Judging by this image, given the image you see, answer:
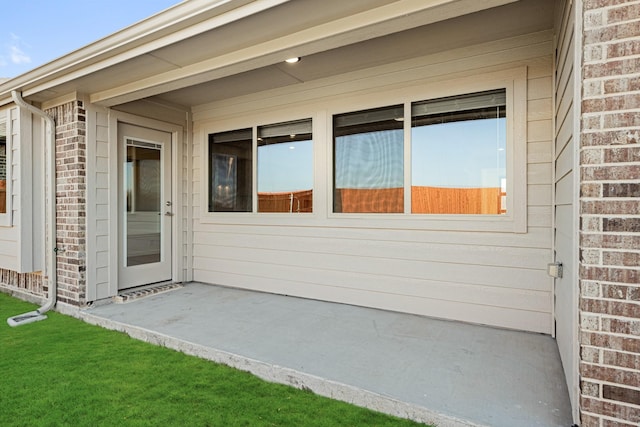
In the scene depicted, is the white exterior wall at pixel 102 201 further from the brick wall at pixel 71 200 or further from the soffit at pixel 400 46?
the soffit at pixel 400 46

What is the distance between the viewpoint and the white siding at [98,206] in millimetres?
3885

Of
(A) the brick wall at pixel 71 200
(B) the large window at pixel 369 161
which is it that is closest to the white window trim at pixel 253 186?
(B) the large window at pixel 369 161

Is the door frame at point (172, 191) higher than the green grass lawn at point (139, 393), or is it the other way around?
the door frame at point (172, 191)

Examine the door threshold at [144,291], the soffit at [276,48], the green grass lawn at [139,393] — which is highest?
the soffit at [276,48]

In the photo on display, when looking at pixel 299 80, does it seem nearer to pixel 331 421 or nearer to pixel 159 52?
pixel 159 52

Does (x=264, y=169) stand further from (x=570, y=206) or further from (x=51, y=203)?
(x=570, y=206)

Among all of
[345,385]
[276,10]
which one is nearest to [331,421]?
[345,385]

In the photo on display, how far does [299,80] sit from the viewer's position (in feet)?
13.2

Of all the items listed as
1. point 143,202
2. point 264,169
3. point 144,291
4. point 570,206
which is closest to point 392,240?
point 570,206

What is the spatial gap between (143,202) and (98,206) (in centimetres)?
61

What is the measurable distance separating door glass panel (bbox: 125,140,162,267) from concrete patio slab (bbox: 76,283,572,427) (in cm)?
77

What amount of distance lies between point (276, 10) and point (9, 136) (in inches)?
151

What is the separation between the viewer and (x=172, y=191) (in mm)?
4832

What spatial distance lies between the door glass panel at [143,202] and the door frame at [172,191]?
177 mm
